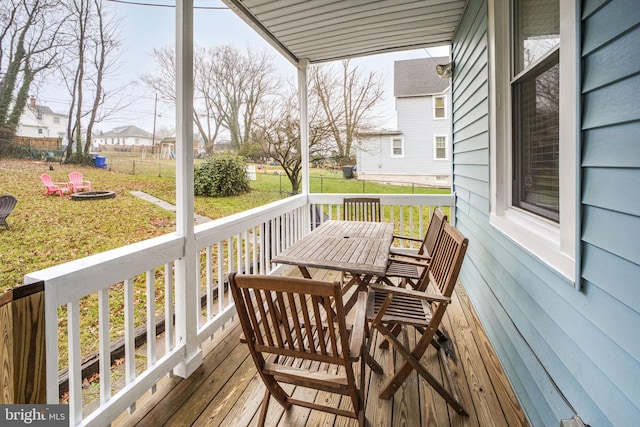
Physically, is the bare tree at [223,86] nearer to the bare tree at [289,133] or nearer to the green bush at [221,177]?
the green bush at [221,177]

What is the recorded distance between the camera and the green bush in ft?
8.33

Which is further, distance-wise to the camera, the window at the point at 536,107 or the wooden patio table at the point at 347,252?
the wooden patio table at the point at 347,252

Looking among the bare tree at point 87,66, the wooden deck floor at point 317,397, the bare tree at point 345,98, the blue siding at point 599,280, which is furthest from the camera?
the bare tree at point 345,98

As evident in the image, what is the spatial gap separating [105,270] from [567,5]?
7.44 ft

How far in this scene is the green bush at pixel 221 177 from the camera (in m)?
2.54

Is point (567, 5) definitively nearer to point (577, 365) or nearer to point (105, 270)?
point (577, 365)

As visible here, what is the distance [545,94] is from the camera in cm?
174

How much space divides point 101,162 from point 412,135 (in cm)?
485

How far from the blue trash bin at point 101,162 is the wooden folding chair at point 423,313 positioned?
5.10 ft

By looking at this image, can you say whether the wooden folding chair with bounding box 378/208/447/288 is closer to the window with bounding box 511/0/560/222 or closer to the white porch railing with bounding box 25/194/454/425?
the window with bounding box 511/0/560/222

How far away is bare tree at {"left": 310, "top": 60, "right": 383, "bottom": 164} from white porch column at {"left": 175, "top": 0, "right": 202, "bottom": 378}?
325 centimetres

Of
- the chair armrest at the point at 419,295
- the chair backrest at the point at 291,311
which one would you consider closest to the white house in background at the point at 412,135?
the chair armrest at the point at 419,295

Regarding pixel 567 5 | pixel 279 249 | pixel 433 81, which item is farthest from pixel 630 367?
pixel 433 81

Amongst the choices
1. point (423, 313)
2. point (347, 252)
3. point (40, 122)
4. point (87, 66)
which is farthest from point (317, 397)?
point (87, 66)
